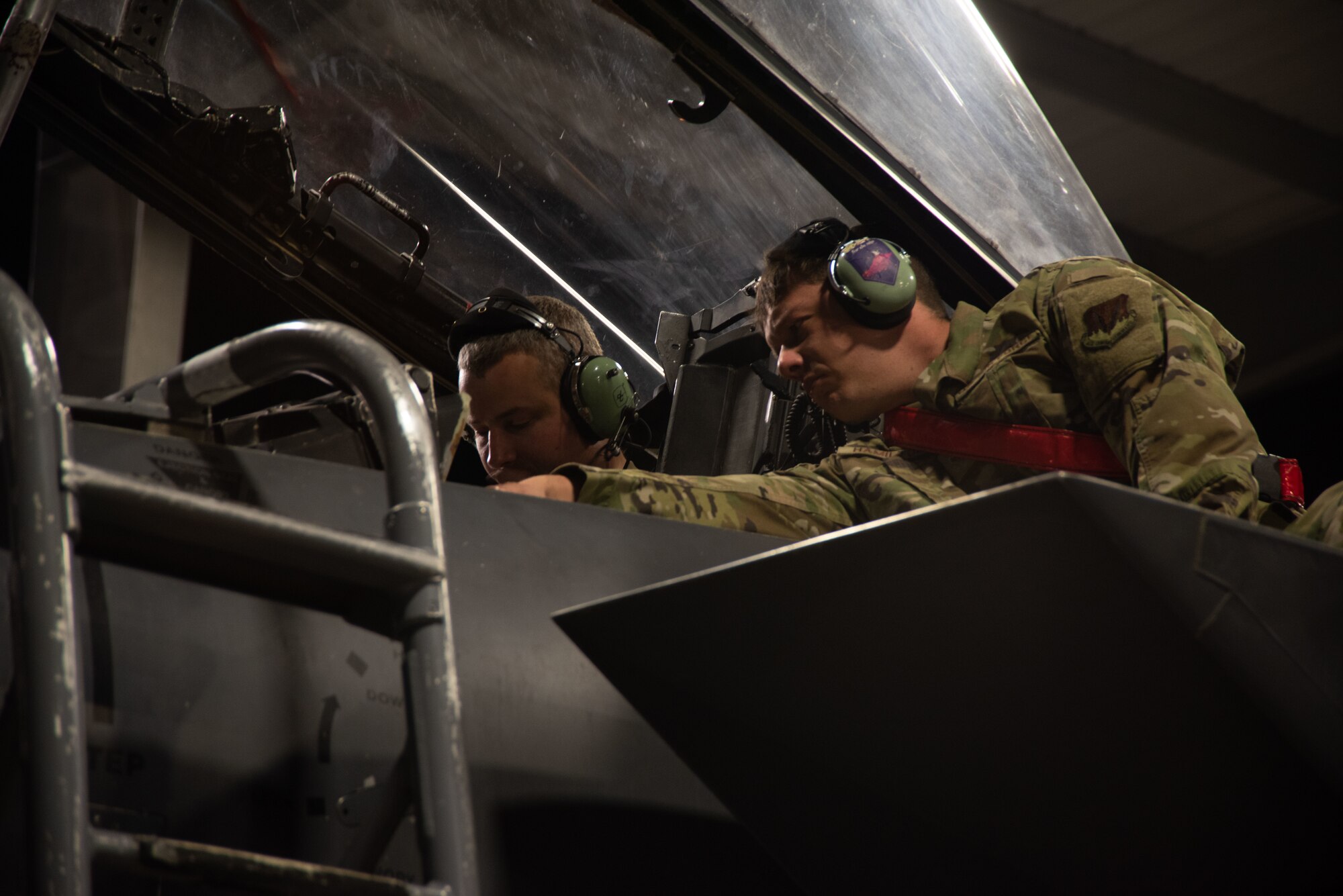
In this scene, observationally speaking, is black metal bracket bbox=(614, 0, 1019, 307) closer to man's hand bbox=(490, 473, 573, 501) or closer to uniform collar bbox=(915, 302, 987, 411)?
uniform collar bbox=(915, 302, 987, 411)

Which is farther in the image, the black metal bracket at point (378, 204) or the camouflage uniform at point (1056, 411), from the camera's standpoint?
the black metal bracket at point (378, 204)

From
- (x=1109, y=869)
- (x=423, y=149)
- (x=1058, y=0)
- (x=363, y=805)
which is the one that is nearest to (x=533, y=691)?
(x=363, y=805)

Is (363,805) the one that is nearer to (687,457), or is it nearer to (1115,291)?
(1115,291)

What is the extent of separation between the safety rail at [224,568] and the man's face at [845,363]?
1.21 metres

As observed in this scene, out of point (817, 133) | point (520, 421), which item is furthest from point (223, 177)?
point (817, 133)

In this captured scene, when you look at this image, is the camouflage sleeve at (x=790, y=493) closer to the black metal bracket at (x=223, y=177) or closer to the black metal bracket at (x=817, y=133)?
the black metal bracket at (x=817, y=133)

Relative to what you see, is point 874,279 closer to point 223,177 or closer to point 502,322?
point 502,322

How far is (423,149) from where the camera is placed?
100.0 inches

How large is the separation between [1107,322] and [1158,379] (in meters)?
0.16

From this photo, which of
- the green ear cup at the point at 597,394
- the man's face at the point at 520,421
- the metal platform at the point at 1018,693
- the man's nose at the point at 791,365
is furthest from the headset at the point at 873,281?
the metal platform at the point at 1018,693

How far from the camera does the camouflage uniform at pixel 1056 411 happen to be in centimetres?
158

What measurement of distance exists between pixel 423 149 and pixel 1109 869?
1.86 m

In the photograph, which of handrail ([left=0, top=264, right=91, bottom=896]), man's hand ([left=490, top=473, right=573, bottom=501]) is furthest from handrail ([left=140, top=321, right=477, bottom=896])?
man's hand ([left=490, top=473, right=573, bottom=501])

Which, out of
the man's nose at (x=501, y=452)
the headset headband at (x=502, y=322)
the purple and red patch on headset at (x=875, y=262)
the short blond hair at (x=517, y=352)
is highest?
the headset headband at (x=502, y=322)
